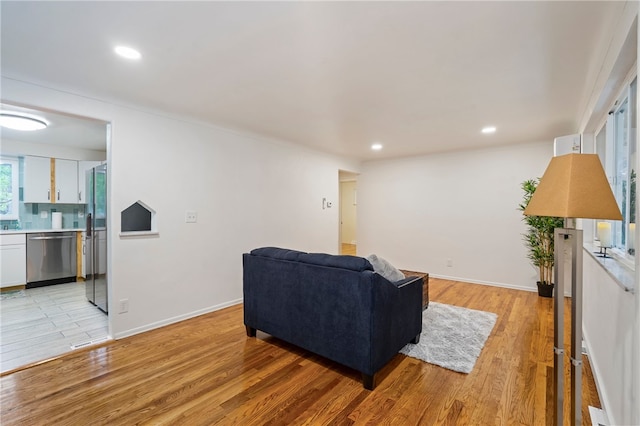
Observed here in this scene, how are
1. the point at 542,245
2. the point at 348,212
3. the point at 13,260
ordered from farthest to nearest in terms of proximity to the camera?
1. the point at 348,212
2. the point at 13,260
3. the point at 542,245

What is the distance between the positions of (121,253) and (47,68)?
169 cm

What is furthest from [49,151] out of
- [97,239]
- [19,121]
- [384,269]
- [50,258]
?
[384,269]

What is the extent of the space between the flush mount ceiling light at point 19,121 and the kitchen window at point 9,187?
2.27 m

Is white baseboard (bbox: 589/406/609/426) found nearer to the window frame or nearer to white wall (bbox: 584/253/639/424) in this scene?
white wall (bbox: 584/253/639/424)

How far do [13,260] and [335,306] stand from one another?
5.46m

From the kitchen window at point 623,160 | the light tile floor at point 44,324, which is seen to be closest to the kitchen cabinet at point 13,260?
the light tile floor at point 44,324

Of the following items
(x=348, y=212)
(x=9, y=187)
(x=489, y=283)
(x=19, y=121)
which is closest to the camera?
(x=19, y=121)

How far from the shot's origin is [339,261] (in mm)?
2312

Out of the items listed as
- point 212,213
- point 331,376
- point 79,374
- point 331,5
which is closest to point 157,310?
point 79,374

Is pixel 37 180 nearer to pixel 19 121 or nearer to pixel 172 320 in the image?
pixel 19 121

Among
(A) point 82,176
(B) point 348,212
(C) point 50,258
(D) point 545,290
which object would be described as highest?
(A) point 82,176

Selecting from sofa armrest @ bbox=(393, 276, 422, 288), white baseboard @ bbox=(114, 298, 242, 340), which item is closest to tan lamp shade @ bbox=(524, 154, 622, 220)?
sofa armrest @ bbox=(393, 276, 422, 288)

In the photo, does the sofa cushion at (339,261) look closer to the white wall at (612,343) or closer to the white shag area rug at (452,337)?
the white shag area rug at (452,337)

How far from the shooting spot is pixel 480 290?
4.70 m
